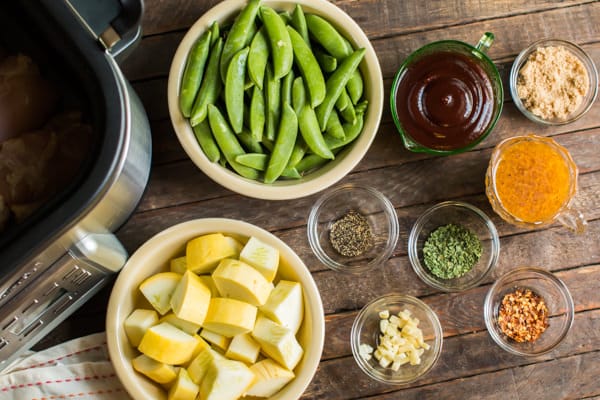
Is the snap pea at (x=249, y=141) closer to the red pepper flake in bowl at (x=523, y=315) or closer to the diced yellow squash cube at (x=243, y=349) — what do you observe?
the diced yellow squash cube at (x=243, y=349)

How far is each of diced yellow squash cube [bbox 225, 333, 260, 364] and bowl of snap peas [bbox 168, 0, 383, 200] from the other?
354 millimetres

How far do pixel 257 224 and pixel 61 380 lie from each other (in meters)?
0.62

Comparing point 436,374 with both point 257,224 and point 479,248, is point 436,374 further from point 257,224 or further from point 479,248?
point 257,224

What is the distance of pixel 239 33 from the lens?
147cm

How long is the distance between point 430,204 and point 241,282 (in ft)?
1.93

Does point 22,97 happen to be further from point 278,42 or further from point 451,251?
point 451,251

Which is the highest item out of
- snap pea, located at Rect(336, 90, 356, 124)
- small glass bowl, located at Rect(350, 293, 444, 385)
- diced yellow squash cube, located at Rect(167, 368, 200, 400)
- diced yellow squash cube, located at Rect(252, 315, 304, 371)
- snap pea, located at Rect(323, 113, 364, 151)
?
snap pea, located at Rect(336, 90, 356, 124)

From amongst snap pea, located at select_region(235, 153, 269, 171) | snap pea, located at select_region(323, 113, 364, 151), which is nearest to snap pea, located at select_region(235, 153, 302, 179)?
snap pea, located at select_region(235, 153, 269, 171)

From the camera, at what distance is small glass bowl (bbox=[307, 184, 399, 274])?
5.52 ft

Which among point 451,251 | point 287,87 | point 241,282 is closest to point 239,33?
point 287,87

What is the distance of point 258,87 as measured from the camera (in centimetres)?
148

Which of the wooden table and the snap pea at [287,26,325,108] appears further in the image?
the wooden table

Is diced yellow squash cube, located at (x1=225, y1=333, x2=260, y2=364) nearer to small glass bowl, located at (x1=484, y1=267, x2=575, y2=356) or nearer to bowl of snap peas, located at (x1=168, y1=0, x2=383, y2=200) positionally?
bowl of snap peas, located at (x1=168, y1=0, x2=383, y2=200)

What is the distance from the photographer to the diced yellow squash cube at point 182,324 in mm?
1471
